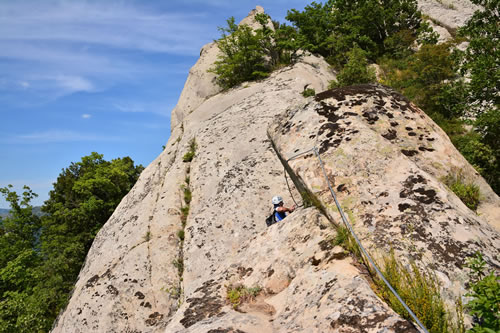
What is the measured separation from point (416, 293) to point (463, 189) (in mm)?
4845

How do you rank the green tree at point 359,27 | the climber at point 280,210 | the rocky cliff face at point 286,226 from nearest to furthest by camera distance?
the rocky cliff face at point 286,226, the climber at point 280,210, the green tree at point 359,27

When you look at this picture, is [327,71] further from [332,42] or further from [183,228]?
[183,228]

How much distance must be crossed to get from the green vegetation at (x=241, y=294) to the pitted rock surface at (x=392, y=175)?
7.77ft

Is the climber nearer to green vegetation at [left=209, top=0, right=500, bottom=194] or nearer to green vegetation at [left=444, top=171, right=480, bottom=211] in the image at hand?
green vegetation at [left=444, top=171, right=480, bottom=211]

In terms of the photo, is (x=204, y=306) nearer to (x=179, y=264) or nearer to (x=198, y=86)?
(x=179, y=264)

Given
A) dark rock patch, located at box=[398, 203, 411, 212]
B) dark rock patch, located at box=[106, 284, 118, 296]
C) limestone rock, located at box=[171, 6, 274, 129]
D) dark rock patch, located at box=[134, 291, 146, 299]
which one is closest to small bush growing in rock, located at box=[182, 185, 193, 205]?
dark rock patch, located at box=[134, 291, 146, 299]

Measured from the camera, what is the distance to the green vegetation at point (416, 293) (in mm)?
3629

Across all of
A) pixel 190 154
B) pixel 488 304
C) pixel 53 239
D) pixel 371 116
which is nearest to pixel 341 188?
pixel 371 116

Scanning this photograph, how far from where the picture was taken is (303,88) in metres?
18.8

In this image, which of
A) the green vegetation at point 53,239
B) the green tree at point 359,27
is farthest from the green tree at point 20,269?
A: the green tree at point 359,27

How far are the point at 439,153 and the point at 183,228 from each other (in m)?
11.2

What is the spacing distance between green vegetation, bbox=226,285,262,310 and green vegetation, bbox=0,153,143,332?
21880 mm

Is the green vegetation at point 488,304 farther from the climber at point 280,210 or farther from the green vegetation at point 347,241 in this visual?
the climber at point 280,210

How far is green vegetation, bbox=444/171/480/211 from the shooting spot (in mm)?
7172
